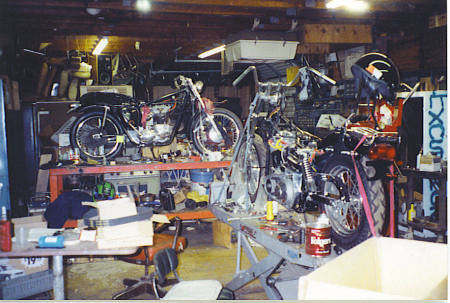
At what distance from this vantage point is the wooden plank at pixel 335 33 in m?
5.78

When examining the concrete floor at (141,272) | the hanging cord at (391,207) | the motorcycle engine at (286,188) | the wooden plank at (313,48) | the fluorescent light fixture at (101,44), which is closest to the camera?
the hanging cord at (391,207)

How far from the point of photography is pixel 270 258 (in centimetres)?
316

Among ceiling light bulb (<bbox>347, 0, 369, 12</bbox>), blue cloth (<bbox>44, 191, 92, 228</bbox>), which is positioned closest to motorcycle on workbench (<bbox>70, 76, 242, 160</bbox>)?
blue cloth (<bbox>44, 191, 92, 228</bbox>)

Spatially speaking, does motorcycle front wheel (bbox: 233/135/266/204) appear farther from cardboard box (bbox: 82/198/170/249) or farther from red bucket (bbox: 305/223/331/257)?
red bucket (bbox: 305/223/331/257)

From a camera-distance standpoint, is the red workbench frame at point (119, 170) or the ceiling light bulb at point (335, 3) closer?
the ceiling light bulb at point (335, 3)

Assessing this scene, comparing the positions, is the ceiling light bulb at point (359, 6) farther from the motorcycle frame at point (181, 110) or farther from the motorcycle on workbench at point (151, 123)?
the motorcycle frame at point (181, 110)

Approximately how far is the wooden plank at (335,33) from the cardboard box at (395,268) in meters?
4.68

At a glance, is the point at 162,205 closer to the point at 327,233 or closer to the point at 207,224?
the point at 207,224

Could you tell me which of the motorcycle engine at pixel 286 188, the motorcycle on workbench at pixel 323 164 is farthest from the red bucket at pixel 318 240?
the motorcycle engine at pixel 286 188

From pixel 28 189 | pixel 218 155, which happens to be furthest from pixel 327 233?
pixel 28 189

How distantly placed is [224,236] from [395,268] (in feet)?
12.4

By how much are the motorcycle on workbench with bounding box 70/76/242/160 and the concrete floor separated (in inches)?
59.0

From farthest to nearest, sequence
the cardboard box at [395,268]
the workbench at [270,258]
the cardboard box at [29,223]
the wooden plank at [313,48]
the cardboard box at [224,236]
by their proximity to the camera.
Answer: the wooden plank at [313,48] < the cardboard box at [224,236] < the cardboard box at [29,223] < the workbench at [270,258] < the cardboard box at [395,268]

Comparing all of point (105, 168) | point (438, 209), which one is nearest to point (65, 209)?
point (105, 168)
